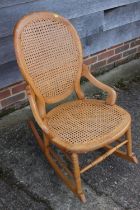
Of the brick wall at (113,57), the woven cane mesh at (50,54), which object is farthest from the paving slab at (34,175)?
the brick wall at (113,57)

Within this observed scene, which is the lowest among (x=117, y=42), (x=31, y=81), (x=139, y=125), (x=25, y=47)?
(x=139, y=125)

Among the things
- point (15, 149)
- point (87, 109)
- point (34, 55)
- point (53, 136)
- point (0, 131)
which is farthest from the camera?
point (0, 131)

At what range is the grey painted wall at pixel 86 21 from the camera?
247 centimetres

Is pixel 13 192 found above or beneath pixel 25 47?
beneath

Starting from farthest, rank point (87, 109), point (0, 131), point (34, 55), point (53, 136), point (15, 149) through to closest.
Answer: point (0, 131) → point (15, 149) → point (87, 109) → point (34, 55) → point (53, 136)

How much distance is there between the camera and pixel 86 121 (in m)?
2.27

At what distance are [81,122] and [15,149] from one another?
28.2 inches

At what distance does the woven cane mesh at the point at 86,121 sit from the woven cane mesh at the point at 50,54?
6.5 inches

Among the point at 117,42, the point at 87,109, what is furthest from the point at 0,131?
the point at 117,42

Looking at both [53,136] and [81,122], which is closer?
[53,136]

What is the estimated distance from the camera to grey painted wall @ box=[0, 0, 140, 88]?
247 centimetres

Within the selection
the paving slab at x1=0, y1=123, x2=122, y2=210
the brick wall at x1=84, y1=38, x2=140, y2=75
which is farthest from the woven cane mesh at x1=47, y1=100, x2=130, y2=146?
the brick wall at x1=84, y1=38, x2=140, y2=75

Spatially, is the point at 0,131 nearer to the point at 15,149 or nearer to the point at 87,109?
the point at 15,149

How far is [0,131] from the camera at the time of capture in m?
2.87
